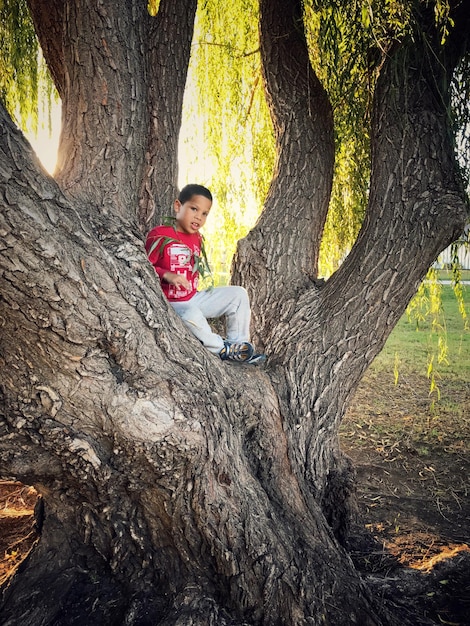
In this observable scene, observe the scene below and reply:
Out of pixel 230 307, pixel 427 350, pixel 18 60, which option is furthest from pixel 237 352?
pixel 427 350

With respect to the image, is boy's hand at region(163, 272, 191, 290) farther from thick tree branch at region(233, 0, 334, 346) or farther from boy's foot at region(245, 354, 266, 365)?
thick tree branch at region(233, 0, 334, 346)

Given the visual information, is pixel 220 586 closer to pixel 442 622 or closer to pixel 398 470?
pixel 442 622

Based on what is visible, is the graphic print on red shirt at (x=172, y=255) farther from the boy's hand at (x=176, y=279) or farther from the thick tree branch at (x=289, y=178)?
the thick tree branch at (x=289, y=178)

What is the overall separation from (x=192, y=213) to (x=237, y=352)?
2.28 feet

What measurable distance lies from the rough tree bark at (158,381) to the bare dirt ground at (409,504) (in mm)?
297

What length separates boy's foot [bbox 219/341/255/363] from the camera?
249 centimetres

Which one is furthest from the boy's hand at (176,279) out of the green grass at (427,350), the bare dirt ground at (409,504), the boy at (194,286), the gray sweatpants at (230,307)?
the green grass at (427,350)

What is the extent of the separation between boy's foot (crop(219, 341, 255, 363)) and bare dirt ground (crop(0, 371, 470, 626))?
1107 millimetres

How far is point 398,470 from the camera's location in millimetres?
3912

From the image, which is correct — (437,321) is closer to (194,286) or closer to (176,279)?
(194,286)

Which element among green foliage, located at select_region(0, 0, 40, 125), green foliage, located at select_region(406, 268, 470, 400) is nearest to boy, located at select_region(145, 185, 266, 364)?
green foliage, located at select_region(406, 268, 470, 400)

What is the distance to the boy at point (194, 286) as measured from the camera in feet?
7.81

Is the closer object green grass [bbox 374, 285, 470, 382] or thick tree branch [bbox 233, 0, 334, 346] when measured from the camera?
thick tree branch [bbox 233, 0, 334, 346]

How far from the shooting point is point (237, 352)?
252 centimetres
